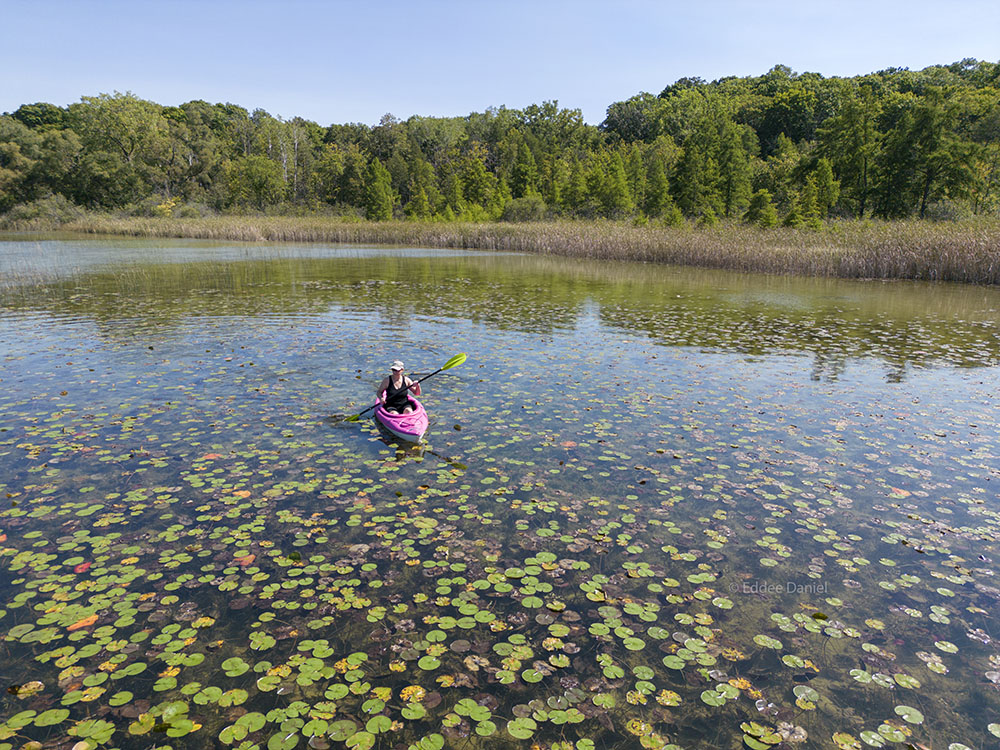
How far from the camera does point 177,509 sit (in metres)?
6.33

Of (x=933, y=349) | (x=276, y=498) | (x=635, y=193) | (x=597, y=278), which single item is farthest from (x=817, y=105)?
(x=276, y=498)

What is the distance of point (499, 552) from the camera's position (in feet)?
18.6

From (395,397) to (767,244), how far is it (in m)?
29.2

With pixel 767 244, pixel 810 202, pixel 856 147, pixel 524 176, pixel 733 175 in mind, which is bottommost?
pixel 767 244

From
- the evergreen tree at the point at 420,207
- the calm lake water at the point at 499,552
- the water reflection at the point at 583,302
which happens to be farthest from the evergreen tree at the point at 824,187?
the calm lake water at the point at 499,552

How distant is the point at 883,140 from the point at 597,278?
51.9 m

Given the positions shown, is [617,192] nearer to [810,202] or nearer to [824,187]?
[810,202]

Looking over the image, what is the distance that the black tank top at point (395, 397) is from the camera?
8.98 meters

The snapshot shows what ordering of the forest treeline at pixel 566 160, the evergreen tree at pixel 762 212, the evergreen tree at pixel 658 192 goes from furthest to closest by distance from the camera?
the evergreen tree at pixel 658 192 → the forest treeline at pixel 566 160 → the evergreen tree at pixel 762 212

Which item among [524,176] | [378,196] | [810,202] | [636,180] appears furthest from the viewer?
[524,176]

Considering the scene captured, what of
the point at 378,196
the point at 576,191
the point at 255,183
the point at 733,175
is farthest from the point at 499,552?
the point at 255,183

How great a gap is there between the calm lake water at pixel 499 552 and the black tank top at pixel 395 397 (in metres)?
0.53

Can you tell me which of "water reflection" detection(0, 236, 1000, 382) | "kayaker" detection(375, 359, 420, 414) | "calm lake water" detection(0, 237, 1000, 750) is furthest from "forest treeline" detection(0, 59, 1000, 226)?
"kayaker" detection(375, 359, 420, 414)

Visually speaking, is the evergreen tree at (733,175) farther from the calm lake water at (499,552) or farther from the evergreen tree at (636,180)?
the calm lake water at (499,552)
